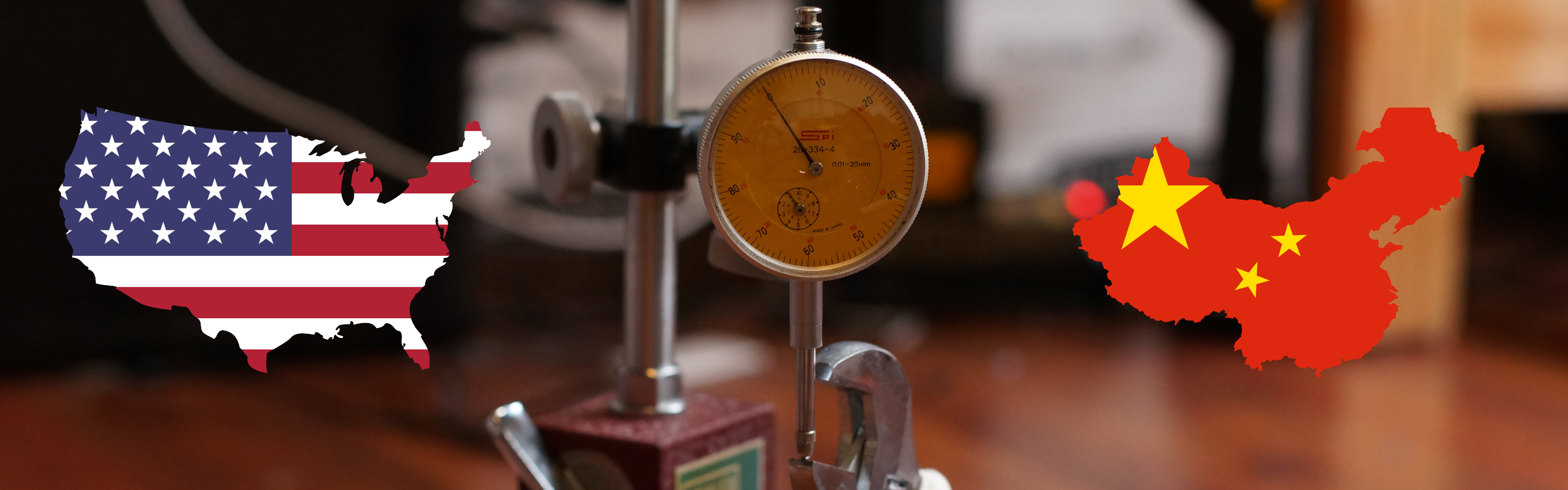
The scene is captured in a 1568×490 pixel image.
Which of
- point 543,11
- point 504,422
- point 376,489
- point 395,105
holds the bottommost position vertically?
point 376,489

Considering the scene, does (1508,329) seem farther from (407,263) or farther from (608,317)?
(407,263)

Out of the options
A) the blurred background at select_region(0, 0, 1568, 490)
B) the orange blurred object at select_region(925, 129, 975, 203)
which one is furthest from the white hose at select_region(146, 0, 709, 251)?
the orange blurred object at select_region(925, 129, 975, 203)

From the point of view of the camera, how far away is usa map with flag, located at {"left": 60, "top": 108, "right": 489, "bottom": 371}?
63cm

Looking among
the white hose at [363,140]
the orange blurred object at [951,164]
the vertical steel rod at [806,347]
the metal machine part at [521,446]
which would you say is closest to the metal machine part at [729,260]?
the vertical steel rod at [806,347]

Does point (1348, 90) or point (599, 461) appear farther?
point (1348, 90)

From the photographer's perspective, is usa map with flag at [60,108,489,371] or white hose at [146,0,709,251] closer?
usa map with flag at [60,108,489,371]

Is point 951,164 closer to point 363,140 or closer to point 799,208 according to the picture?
point 363,140

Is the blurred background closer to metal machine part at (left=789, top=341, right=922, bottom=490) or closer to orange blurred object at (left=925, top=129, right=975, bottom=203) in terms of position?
orange blurred object at (left=925, top=129, right=975, bottom=203)

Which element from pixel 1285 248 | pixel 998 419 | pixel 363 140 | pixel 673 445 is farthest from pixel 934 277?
pixel 673 445

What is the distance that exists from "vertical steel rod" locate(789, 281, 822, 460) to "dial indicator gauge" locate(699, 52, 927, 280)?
26mm

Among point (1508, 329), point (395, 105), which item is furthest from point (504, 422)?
point (1508, 329)

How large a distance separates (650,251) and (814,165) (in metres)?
0.14

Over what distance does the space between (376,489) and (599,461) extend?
12.4 inches

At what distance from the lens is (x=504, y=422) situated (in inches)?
23.0
